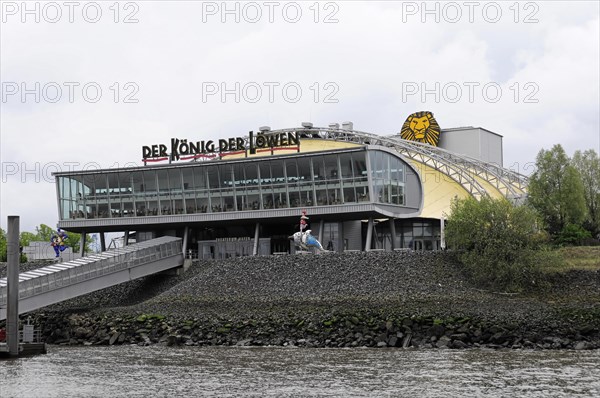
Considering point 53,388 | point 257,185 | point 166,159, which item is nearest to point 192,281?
point 257,185

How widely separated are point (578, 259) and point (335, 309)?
69.8 feet

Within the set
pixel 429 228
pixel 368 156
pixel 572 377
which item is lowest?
pixel 572 377

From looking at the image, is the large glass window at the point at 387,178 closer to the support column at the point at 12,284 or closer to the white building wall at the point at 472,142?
the white building wall at the point at 472,142

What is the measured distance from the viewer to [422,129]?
381ft

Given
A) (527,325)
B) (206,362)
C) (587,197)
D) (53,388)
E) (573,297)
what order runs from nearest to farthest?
1. (53,388)
2. (206,362)
3. (527,325)
4. (573,297)
5. (587,197)

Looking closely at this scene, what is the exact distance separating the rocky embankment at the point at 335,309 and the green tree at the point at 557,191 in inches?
699

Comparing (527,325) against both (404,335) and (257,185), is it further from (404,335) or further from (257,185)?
(257,185)

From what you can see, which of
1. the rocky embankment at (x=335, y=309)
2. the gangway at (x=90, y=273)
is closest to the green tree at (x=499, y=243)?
the rocky embankment at (x=335, y=309)

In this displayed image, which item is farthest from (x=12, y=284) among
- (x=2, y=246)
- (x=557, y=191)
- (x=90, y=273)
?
(x=2, y=246)

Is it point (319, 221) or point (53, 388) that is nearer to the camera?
point (53, 388)

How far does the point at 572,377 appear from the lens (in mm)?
39188

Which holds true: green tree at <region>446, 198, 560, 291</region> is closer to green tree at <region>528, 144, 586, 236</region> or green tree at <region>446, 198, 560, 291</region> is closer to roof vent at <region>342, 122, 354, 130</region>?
green tree at <region>528, 144, 586, 236</region>

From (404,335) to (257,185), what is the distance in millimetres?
34200

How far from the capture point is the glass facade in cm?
8169
